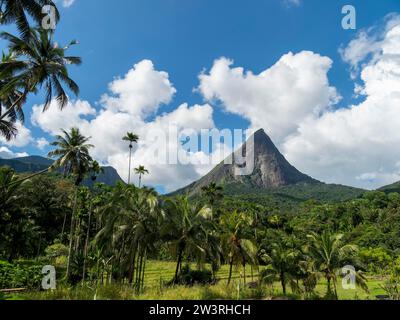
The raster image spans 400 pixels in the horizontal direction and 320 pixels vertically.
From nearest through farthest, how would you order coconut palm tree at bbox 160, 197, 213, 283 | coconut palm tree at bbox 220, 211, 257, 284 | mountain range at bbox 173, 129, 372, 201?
coconut palm tree at bbox 160, 197, 213, 283, coconut palm tree at bbox 220, 211, 257, 284, mountain range at bbox 173, 129, 372, 201

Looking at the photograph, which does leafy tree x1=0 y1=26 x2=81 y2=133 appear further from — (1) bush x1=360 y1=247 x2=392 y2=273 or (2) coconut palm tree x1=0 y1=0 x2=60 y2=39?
(1) bush x1=360 y1=247 x2=392 y2=273

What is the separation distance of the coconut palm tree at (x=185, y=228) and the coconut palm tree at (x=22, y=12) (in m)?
13.3

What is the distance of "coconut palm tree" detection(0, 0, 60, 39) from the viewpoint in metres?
13.9

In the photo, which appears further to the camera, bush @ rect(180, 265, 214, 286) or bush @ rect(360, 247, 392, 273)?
bush @ rect(360, 247, 392, 273)

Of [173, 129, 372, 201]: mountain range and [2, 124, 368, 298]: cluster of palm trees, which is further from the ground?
[173, 129, 372, 201]: mountain range

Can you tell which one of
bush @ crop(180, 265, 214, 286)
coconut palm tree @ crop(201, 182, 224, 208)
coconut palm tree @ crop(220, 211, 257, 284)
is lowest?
bush @ crop(180, 265, 214, 286)

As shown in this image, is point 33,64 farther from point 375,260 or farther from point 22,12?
point 375,260

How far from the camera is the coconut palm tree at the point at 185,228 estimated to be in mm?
20500

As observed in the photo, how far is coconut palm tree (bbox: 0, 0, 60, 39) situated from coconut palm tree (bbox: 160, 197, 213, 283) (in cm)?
1326

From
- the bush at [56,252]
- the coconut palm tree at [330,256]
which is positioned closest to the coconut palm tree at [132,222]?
the coconut palm tree at [330,256]

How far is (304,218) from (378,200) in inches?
968

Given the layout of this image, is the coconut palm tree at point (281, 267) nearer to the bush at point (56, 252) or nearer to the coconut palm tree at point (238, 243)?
the coconut palm tree at point (238, 243)

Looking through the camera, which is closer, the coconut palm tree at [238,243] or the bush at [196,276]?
the coconut palm tree at [238,243]

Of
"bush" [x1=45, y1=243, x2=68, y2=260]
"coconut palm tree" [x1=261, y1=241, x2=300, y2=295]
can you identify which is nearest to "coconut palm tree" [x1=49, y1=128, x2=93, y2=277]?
"bush" [x1=45, y1=243, x2=68, y2=260]
